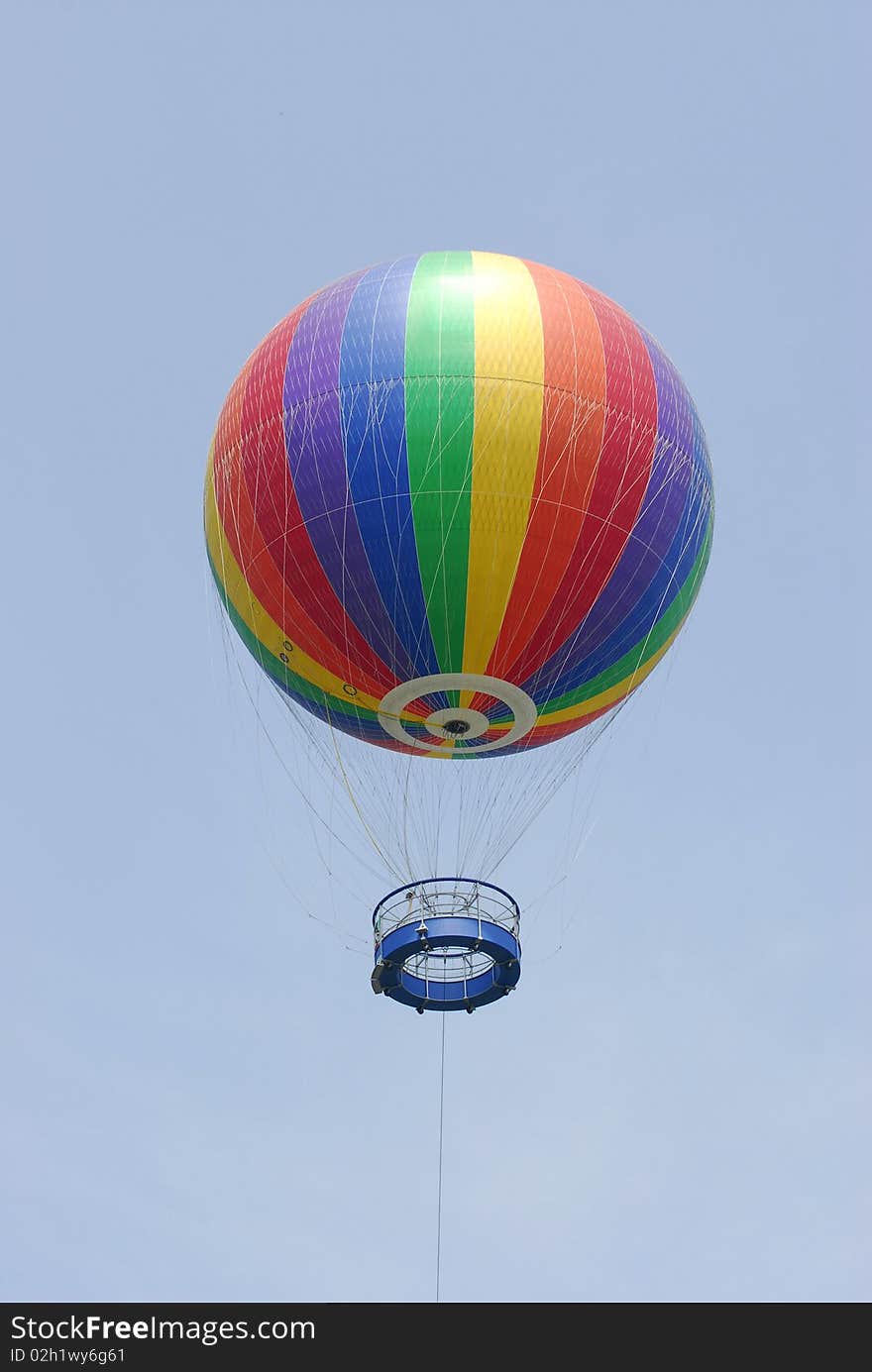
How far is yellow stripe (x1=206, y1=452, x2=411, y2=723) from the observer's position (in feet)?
88.6

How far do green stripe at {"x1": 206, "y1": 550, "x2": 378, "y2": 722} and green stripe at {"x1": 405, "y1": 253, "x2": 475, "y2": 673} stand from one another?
2580mm

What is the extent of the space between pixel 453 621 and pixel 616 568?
94.3 inches

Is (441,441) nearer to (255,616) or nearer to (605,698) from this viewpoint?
(255,616)

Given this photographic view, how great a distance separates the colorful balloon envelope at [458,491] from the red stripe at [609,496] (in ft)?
0.10

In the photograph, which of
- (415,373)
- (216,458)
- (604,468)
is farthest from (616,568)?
(216,458)

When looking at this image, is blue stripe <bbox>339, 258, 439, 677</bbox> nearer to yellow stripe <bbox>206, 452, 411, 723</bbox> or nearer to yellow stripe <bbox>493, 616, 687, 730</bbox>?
yellow stripe <bbox>206, 452, 411, 723</bbox>

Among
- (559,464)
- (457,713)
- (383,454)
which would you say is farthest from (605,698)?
(383,454)

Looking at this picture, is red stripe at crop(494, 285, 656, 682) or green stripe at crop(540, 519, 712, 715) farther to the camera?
green stripe at crop(540, 519, 712, 715)

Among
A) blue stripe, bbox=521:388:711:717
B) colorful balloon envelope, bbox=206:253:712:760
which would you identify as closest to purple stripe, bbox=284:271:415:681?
colorful balloon envelope, bbox=206:253:712:760

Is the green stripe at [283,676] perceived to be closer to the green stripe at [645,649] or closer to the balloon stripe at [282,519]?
the balloon stripe at [282,519]

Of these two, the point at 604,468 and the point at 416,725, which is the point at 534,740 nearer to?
the point at 416,725

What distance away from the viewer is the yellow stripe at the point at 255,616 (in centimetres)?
2700

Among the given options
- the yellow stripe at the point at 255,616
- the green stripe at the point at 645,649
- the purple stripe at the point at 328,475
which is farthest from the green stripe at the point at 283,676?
the green stripe at the point at 645,649

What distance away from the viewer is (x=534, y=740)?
28.7 metres
